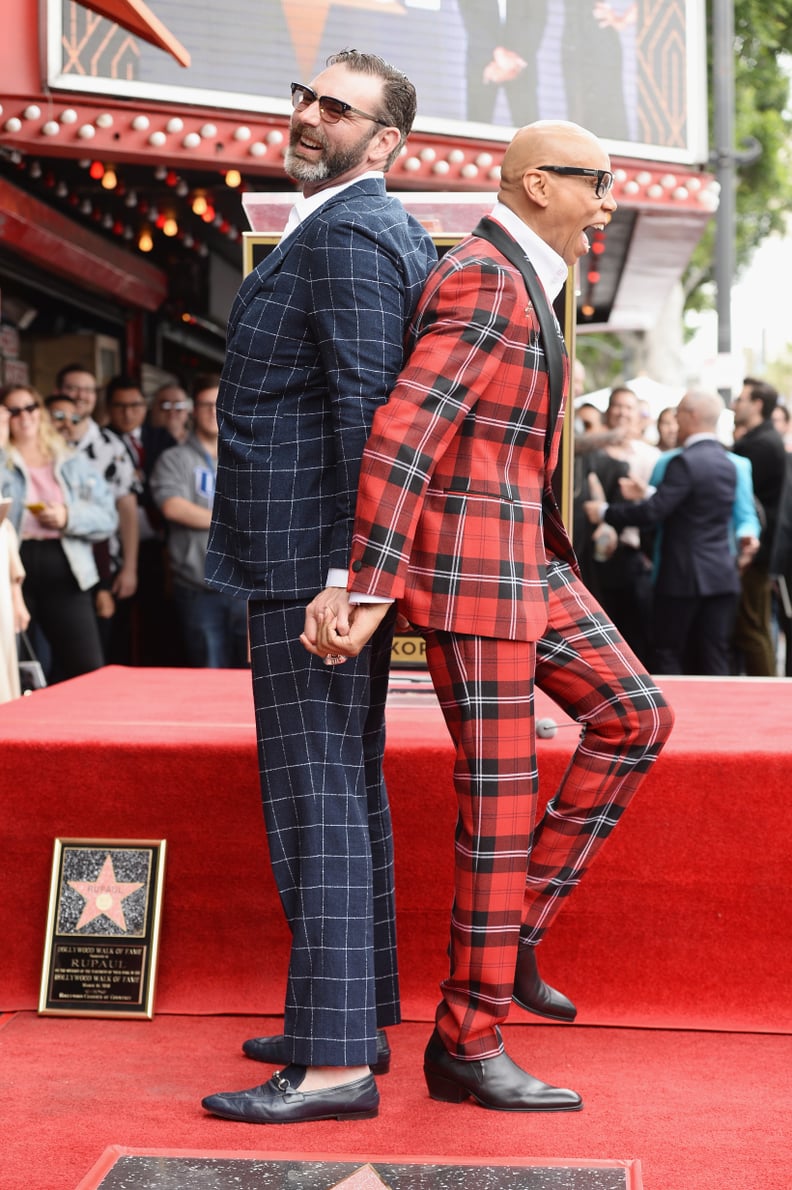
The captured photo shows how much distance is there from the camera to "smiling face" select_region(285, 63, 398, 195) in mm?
2556

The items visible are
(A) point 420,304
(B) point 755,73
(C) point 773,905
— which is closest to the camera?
(A) point 420,304

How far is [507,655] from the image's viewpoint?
256 cm

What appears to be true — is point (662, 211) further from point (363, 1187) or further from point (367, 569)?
point (363, 1187)

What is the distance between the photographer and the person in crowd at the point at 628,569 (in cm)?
809

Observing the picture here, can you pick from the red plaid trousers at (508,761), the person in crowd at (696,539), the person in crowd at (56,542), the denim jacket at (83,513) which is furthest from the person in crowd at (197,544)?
the red plaid trousers at (508,761)

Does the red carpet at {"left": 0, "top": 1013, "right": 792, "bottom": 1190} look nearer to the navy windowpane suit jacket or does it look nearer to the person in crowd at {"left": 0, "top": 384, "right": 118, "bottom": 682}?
the navy windowpane suit jacket

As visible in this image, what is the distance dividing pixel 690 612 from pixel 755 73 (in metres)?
15.6

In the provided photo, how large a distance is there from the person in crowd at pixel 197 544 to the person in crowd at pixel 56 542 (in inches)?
22.2

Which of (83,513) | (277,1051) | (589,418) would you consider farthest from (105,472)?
(277,1051)

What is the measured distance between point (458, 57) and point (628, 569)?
292cm

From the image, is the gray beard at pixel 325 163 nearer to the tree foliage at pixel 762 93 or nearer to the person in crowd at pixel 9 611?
the person in crowd at pixel 9 611

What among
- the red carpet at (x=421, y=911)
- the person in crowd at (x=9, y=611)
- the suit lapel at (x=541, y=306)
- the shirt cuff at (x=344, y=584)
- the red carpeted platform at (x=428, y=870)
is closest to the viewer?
the shirt cuff at (x=344, y=584)

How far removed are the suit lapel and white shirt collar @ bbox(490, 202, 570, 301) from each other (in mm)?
20

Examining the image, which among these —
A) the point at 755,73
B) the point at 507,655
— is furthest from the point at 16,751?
the point at 755,73
